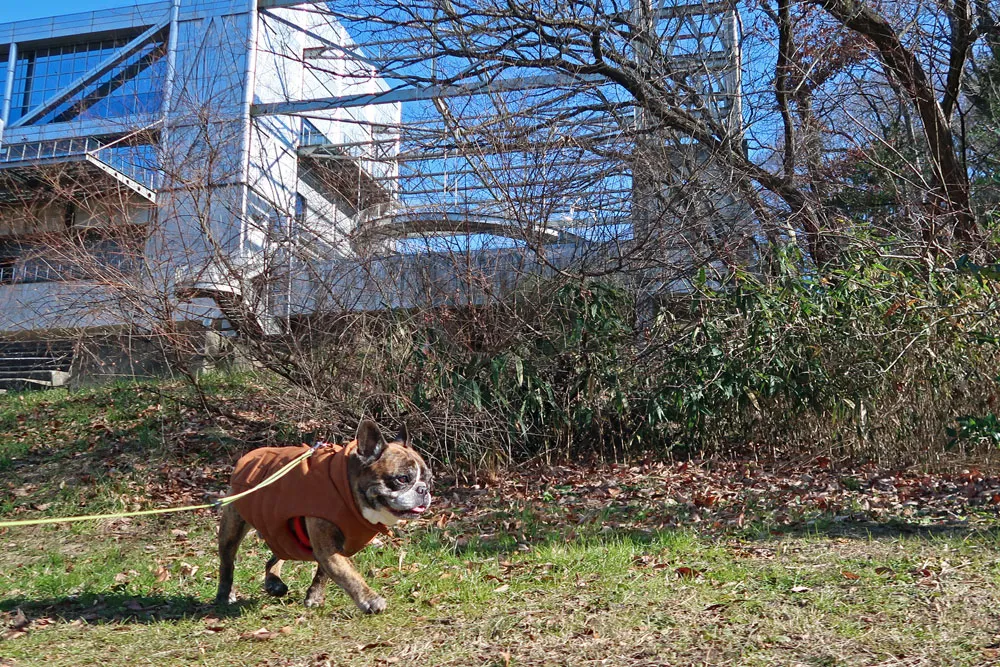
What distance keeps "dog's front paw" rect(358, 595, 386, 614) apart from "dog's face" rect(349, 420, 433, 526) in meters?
0.44

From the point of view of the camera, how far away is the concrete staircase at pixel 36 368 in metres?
17.5

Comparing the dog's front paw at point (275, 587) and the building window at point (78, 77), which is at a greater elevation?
the building window at point (78, 77)

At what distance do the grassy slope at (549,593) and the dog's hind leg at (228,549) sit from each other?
0.13m

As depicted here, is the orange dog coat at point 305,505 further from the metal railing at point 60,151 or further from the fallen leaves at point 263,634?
the metal railing at point 60,151

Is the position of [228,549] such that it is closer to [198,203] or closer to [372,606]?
[372,606]

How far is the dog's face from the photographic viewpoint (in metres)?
4.69

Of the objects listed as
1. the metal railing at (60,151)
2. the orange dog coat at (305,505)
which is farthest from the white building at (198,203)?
the orange dog coat at (305,505)

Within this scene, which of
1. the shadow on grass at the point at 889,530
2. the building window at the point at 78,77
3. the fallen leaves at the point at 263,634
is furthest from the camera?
the building window at the point at 78,77

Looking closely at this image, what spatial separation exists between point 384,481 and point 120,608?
220 cm

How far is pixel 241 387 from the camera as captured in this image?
11500 mm

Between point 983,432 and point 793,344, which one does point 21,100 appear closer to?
point 793,344

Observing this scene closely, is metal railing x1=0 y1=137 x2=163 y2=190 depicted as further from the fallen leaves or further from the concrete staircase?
the fallen leaves

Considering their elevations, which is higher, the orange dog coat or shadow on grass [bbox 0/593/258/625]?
the orange dog coat

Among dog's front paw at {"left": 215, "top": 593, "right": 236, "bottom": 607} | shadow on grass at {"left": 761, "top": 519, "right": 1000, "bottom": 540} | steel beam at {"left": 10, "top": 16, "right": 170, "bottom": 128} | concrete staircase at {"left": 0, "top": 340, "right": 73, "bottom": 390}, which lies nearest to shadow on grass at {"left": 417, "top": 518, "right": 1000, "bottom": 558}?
shadow on grass at {"left": 761, "top": 519, "right": 1000, "bottom": 540}
